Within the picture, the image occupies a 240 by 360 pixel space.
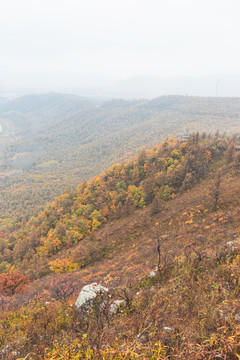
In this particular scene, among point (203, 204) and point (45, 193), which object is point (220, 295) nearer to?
point (203, 204)

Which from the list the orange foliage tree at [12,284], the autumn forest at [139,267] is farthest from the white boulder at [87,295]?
the orange foliage tree at [12,284]

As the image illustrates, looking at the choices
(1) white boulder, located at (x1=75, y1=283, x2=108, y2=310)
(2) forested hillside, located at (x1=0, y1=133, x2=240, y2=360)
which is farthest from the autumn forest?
(1) white boulder, located at (x1=75, y1=283, x2=108, y2=310)

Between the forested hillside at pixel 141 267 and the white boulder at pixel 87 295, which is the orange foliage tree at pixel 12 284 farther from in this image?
the white boulder at pixel 87 295

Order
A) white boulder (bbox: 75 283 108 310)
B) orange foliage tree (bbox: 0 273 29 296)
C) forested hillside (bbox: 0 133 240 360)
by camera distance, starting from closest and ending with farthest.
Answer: forested hillside (bbox: 0 133 240 360) < white boulder (bbox: 75 283 108 310) < orange foliage tree (bbox: 0 273 29 296)

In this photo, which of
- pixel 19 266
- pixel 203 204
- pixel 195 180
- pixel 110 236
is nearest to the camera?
pixel 203 204

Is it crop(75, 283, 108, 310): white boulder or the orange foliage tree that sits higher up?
crop(75, 283, 108, 310): white boulder

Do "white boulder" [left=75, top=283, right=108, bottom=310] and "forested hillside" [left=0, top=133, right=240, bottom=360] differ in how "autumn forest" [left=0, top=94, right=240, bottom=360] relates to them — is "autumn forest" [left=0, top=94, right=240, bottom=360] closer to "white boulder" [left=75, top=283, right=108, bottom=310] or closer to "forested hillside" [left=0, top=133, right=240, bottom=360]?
"forested hillside" [left=0, top=133, right=240, bottom=360]

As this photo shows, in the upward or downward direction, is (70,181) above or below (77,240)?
below

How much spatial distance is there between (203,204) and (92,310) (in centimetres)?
2951

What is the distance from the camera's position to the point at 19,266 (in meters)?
49.2

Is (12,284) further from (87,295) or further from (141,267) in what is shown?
(87,295)

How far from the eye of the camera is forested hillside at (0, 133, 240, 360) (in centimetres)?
368

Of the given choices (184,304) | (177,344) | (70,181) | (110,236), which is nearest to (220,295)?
(184,304)

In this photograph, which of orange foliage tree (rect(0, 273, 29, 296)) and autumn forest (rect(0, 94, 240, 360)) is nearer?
autumn forest (rect(0, 94, 240, 360))
